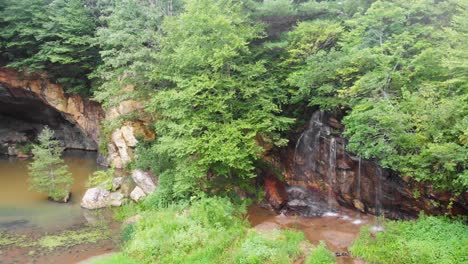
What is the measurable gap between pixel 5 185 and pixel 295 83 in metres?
15.6

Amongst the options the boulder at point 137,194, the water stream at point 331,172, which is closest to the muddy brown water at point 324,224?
the water stream at point 331,172

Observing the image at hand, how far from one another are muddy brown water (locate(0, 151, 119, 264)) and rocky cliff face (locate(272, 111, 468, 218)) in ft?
23.8

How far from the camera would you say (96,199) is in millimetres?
15609

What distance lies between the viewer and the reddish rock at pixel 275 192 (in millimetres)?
14141

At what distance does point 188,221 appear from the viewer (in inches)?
444

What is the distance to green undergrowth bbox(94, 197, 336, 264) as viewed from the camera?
9.79 m

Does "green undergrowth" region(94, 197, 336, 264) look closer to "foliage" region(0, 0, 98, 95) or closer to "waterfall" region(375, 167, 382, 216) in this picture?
"waterfall" region(375, 167, 382, 216)

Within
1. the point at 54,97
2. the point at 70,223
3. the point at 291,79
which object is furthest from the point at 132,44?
the point at 54,97

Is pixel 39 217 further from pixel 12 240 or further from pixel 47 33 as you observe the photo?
pixel 47 33

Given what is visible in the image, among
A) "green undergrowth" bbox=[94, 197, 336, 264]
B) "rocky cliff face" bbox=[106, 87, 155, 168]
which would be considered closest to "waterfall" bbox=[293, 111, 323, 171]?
"green undergrowth" bbox=[94, 197, 336, 264]

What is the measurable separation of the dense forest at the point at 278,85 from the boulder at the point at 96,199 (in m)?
1.99

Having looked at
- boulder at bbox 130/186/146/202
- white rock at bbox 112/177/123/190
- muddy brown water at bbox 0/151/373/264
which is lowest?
muddy brown water at bbox 0/151/373/264

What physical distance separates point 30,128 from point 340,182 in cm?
2448

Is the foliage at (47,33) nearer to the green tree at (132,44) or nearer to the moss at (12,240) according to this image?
the green tree at (132,44)
